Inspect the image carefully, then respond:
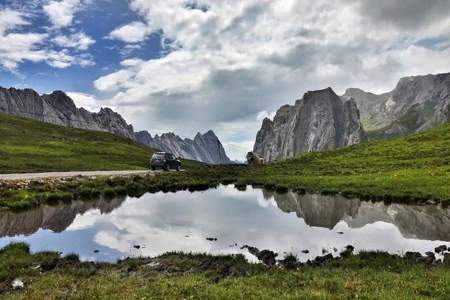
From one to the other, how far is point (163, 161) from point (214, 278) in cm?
6625

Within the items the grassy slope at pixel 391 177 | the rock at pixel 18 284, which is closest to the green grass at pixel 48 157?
the grassy slope at pixel 391 177

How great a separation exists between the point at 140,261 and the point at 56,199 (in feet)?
81.7

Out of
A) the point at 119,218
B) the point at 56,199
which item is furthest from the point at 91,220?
the point at 56,199

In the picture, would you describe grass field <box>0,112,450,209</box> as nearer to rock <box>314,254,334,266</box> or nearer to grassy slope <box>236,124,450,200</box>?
grassy slope <box>236,124,450,200</box>

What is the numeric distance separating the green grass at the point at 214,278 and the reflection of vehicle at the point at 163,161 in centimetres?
5968

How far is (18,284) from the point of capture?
16.8 m

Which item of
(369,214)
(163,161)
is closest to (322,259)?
(369,214)

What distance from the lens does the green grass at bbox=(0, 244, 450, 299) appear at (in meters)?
14.8

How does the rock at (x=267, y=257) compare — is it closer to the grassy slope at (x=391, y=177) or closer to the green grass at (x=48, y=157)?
the grassy slope at (x=391, y=177)

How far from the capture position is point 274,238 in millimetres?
27750

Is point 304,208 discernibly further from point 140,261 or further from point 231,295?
point 231,295

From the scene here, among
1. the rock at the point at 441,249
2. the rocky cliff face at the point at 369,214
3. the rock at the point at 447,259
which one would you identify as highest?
the rocky cliff face at the point at 369,214

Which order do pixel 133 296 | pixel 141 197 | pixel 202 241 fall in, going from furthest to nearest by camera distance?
pixel 141 197, pixel 202 241, pixel 133 296

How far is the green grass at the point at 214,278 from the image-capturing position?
1475 cm
